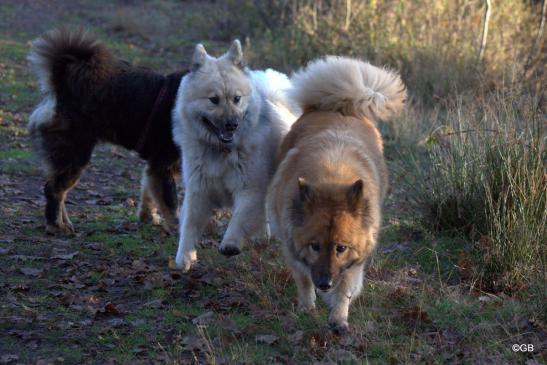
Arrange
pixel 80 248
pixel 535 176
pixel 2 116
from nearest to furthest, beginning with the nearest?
1. pixel 535 176
2. pixel 80 248
3. pixel 2 116

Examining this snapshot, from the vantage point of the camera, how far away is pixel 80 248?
22.3 ft

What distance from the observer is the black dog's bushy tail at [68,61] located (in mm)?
7000

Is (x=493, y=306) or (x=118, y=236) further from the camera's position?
(x=118, y=236)

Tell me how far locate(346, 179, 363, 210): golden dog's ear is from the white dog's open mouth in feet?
5.63

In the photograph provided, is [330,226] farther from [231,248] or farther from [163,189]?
[163,189]

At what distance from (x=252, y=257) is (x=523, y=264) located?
2.03 m

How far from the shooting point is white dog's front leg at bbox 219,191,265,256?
5.87 meters

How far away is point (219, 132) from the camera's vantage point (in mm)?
6109

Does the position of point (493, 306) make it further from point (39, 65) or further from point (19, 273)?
point (39, 65)

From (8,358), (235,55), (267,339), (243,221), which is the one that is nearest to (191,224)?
(243,221)

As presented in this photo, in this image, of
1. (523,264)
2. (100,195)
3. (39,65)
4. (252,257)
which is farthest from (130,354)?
(100,195)

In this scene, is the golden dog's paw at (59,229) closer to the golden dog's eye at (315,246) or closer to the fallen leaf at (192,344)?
the fallen leaf at (192,344)

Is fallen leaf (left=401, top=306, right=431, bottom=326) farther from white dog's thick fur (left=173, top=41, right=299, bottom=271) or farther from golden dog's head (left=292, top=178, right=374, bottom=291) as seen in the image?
white dog's thick fur (left=173, top=41, right=299, bottom=271)

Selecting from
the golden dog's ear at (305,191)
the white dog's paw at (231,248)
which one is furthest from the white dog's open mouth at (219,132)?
the golden dog's ear at (305,191)
